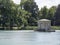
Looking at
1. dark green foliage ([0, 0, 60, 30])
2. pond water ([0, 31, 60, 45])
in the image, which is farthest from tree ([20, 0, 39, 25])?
pond water ([0, 31, 60, 45])

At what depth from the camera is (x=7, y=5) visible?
59719 mm

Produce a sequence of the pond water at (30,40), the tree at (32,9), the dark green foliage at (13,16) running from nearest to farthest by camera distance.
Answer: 1. the pond water at (30,40)
2. the dark green foliage at (13,16)
3. the tree at (32,9)

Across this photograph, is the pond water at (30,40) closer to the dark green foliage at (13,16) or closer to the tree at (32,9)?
the dark green foliage at (13,16)

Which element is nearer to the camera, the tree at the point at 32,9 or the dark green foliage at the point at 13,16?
the dark green foliage at the point at 13,16

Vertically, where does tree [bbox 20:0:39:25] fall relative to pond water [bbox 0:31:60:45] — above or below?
above

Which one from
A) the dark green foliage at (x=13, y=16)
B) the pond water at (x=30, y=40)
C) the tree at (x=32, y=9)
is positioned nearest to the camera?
the pond water at (x=30, y=40)

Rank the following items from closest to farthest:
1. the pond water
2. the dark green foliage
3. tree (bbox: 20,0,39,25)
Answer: the pond water < the dark green foliage < tree (bbox: 20,0,39,25)

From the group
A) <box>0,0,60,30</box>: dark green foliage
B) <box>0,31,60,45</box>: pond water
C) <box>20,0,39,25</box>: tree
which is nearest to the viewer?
<box>0,31,60,45</box>: pond water

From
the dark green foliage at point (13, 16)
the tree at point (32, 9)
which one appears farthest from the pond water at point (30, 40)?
the tree at point (32, 9)

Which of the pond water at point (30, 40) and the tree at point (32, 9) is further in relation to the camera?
the tree at point (32, 9)

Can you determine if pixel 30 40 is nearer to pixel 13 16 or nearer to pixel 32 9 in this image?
pixel 13 16

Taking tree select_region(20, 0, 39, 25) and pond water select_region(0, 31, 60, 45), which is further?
tree select_region(20, 0, 39, 25)

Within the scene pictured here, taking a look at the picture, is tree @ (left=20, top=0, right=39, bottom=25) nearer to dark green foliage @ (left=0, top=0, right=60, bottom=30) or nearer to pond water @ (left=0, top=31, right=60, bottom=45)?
dark green foliage @ (left=0, top=0, right=60, bottom=30)

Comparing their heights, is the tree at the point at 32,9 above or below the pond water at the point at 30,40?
above
